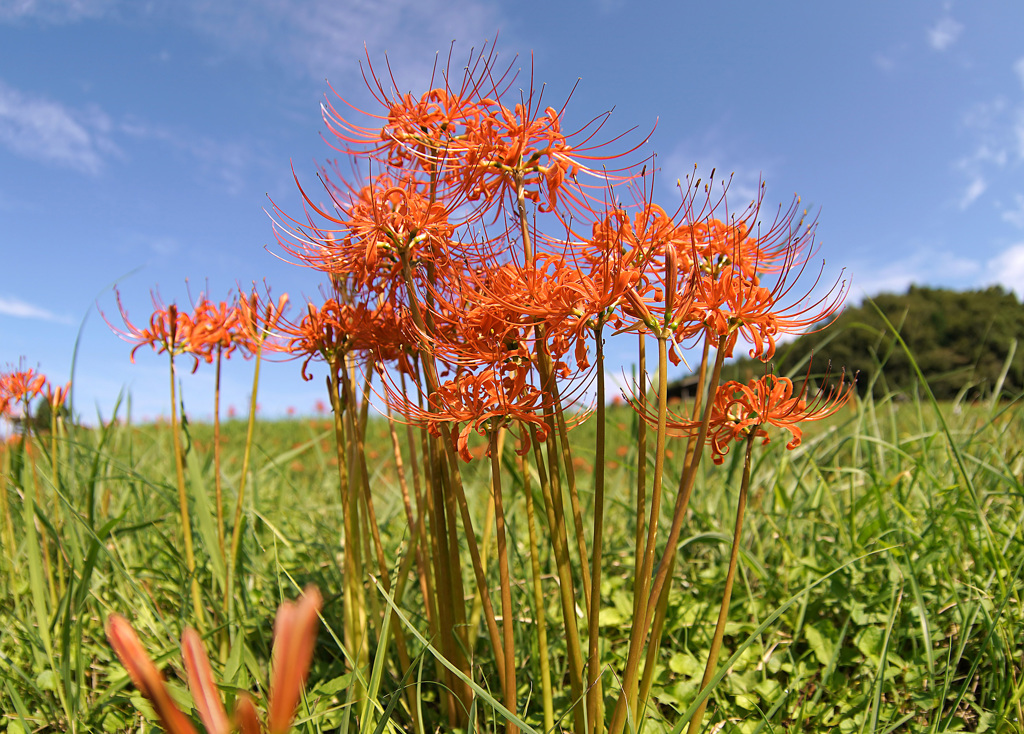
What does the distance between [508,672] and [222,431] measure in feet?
32.5

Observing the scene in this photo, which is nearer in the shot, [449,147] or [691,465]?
[691,465]

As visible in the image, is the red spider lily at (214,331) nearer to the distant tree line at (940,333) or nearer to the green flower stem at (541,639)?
the green flower stem at (541,639)

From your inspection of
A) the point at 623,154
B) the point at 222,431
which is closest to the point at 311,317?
the point at 623,154

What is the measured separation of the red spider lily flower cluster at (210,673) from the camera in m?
0.42

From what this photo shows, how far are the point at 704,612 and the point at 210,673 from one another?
2.72 metres

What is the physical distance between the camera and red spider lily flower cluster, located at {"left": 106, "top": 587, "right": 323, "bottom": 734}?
1.38 feet

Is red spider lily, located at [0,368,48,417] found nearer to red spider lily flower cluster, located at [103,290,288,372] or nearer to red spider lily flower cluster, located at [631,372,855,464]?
red spider lily flower cluster, located at [103,290,288,372]

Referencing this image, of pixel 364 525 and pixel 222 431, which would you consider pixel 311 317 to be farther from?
pixel 222 431

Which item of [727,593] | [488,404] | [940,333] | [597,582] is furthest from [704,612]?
[940,333]

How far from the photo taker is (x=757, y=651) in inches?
99.9

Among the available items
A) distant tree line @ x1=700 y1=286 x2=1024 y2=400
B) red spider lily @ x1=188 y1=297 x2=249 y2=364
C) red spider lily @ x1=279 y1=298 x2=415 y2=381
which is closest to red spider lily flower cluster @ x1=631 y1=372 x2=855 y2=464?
red spider lily @ x1=279 y1=298 x2=415 y2=381

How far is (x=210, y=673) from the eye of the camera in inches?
17.2

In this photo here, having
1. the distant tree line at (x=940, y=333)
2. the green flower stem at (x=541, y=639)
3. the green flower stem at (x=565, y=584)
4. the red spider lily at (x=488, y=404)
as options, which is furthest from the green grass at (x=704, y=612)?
the distant tree line at (x=940, y=333)

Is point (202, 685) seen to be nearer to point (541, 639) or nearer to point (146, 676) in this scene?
point (146, 676)
